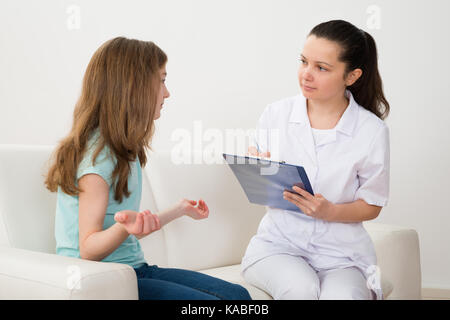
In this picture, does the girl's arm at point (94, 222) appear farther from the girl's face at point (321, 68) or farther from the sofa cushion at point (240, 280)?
the girl's face at point (321, 68)

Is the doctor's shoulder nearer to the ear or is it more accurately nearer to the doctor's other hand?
the ear

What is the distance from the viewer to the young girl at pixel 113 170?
1314 millimetres

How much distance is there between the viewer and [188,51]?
2.77 meters

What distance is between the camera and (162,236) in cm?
186

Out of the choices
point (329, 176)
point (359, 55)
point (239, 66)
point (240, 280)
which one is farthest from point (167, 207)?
point (239, 66)

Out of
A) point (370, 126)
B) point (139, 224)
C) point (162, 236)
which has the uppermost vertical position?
point (370, 126)

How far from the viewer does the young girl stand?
1314mm

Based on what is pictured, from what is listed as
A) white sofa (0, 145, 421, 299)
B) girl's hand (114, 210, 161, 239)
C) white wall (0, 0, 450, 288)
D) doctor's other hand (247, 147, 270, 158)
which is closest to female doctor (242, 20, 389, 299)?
doctor's other hand (247, 147, 270, 158)

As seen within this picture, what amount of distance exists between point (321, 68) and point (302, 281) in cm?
62

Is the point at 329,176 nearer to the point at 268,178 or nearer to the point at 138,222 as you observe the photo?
the point at 268,178

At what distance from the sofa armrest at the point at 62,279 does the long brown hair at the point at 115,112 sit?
0.20 m
